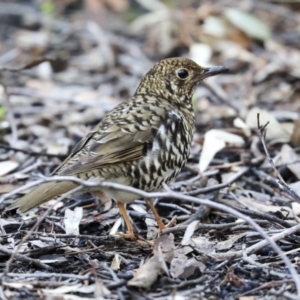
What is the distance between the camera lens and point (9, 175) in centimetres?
533

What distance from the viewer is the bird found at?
13.6 ft

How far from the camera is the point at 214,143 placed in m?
5.59

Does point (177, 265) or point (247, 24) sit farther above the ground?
point (247, 24)

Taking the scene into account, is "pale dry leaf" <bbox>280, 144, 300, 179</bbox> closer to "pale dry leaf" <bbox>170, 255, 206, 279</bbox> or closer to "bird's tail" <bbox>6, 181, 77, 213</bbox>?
"pale dry leaf" <bbox>170, 255, 206, 279</bbox>

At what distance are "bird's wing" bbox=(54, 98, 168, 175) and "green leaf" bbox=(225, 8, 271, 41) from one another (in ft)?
14.2

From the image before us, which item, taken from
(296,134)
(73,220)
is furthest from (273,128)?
(73,220)

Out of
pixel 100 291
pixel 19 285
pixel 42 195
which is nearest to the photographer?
pixel 100 291

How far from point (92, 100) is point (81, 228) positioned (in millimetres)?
2894

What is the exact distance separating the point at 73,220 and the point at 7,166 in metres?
1.11

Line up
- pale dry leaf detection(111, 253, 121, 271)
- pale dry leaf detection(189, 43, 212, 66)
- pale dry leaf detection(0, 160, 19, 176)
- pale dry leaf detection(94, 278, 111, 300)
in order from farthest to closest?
pale dry leaf detection(189, 43, 212, 66), pale dry leaf detection(0, 160, 19, 176), pale dry leaf detection(111, 253, 121, 271), pale dry leaf detection(94, 278, 111, 300)

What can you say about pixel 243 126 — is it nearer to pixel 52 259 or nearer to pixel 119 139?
pixel 119 139

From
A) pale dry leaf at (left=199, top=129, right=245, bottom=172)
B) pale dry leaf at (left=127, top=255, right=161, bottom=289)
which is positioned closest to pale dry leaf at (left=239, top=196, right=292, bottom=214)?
pale dry leaf at (left=199, top=129, right=245, bottom=172)

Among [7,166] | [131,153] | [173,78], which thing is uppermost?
[173,78]

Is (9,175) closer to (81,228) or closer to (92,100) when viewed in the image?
(81,228)
